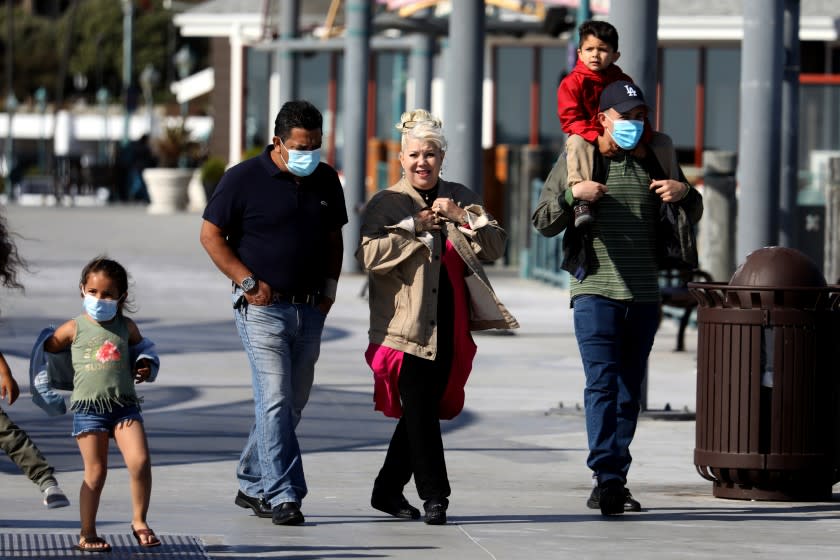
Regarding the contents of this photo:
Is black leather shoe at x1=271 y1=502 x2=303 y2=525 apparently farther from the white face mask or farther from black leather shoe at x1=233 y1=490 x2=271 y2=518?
the white face mask

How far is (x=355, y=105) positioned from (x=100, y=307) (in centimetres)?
1798

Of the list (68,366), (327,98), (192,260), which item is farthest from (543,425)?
(327,98)

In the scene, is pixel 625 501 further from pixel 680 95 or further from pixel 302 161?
pixel 680 95

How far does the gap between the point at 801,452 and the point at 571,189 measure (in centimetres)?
167

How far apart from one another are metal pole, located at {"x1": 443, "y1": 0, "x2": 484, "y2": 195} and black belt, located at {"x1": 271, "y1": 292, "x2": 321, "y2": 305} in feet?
33.1

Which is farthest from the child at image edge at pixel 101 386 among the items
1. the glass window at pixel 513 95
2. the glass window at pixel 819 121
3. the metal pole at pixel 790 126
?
the glass window at pixel 513 95

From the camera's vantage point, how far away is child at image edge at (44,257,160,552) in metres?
7.66

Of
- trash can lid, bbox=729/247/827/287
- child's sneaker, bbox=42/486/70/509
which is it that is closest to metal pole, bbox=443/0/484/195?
trash can lid, bbox=729/247/827/287

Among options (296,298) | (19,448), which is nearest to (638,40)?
(296,298)

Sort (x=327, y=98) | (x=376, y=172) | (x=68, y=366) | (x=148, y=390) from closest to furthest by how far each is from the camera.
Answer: (x=68, y=366) → (x=148, y=390) → (x=376, y=172) → (x=327, y=98)

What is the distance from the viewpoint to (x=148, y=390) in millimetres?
13906

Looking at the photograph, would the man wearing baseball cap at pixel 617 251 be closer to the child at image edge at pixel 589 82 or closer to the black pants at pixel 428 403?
the child at image edge at pixel 589 82

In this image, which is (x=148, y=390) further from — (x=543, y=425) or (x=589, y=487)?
(x=589, y=487)

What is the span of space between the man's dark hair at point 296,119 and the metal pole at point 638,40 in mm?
4085
